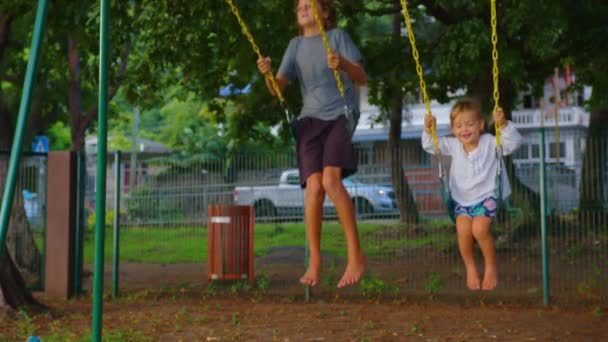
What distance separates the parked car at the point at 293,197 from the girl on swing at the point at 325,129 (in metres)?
6.05

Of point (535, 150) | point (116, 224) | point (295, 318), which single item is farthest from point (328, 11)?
point (116, 224)

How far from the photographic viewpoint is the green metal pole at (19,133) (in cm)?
540

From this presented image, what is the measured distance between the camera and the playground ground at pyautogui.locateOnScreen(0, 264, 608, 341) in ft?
26.5

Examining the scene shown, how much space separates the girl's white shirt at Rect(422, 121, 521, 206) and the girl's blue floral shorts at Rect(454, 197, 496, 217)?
0.09 ft

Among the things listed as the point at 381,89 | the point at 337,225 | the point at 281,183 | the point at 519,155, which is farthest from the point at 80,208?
the point at 519,155

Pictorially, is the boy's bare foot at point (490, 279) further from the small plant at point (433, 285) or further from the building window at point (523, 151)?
the building window at point (523, 151)

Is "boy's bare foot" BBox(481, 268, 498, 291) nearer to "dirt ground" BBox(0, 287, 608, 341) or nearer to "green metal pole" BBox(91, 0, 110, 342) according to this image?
"dirt ground" BBox(0, 287, 608, 341)

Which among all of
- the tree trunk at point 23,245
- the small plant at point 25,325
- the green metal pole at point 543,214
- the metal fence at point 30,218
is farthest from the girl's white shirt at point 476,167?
the tree trunk at point 23,245

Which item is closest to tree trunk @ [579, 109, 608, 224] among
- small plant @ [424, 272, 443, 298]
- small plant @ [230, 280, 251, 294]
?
small plant @ [424, 272, 443, 298]

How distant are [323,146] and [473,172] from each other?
105 cm

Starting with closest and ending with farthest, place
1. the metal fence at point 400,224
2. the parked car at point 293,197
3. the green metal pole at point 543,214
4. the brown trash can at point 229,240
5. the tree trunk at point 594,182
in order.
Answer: the green metal pole at point 543,214, the tree trunk at point 594,182, the metal fence at point 400,224, the parked car at point 293,197, the brown trash can at point 229,240

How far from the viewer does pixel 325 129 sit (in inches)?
210

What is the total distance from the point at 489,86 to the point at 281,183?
3936 mm

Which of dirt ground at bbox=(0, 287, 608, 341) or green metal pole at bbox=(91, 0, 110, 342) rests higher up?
green metal pole at bbox=(91, 0, 110, 342)
